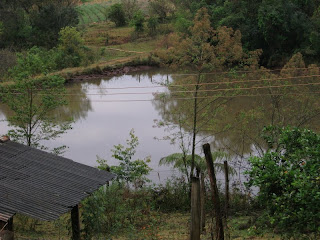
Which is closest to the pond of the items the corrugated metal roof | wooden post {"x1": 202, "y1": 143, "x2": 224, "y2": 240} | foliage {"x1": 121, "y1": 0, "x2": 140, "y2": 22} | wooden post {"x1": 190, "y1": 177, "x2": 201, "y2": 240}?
wooden post {"x1": 202, "y1": 143, "x2": 224, "y2": 240}

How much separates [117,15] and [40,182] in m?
43.2

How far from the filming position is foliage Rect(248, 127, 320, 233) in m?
5.91

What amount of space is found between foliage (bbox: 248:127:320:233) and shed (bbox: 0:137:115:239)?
324 cm

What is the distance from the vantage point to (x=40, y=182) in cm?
830

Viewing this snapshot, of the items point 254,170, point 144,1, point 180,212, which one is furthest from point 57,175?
point 144,1

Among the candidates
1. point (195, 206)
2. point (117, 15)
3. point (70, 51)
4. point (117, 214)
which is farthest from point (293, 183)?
point (117, 15)

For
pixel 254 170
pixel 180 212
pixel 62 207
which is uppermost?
pixel 254 170

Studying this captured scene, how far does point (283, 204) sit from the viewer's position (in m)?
6.36

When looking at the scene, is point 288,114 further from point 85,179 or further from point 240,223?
point 85,179

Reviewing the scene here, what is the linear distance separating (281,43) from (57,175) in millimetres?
26344

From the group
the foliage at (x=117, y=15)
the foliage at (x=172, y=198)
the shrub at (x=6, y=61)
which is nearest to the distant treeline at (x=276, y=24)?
the shrub at (x=6, y=61)

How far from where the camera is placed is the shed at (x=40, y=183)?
736 cm

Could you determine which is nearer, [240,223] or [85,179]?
[85,179]

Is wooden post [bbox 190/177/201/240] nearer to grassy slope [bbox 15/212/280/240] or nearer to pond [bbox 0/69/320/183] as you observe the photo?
grassy slope [bbox 15/212/280/240]
